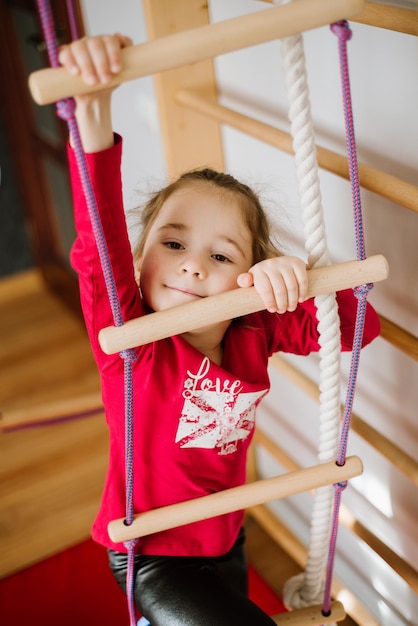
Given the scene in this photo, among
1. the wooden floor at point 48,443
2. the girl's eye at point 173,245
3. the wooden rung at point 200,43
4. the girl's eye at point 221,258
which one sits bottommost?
the wooden floor at point 48,443

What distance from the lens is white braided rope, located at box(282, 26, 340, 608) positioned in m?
0.87

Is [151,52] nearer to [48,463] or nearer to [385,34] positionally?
→ [385,34]

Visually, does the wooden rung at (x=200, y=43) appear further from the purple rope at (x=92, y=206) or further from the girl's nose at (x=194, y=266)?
the girl's nose at (x=194, y=266)

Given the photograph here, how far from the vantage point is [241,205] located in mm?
1059

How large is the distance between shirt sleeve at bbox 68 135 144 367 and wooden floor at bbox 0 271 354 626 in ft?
3.28

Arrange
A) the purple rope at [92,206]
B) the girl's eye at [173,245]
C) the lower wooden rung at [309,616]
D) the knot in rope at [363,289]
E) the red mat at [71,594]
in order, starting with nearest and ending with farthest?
1. the purple rope at [92,206]
2. the knot in rope at [363,289]
3. the girl's eye at [173,245]
4. the lower wooden rung at [309,616]
5. the red mat at [71,594]

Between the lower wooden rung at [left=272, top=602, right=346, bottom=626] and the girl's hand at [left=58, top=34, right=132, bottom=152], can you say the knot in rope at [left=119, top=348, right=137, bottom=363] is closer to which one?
the girl's hand at [left=58, top=34, right=132, bottom=152]

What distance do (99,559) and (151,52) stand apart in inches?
52.6

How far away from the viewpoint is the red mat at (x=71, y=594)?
1.61 metres

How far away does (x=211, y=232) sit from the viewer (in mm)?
1013

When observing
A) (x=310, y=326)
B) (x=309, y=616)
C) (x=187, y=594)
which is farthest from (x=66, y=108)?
(x=309, y=616)

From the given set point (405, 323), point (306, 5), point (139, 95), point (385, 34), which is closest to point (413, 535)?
point (405, 323)

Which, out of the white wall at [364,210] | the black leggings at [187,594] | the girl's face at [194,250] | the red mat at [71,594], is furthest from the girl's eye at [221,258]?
the red mat at [71,594]

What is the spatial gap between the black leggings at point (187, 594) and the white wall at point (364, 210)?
1.27 ft
